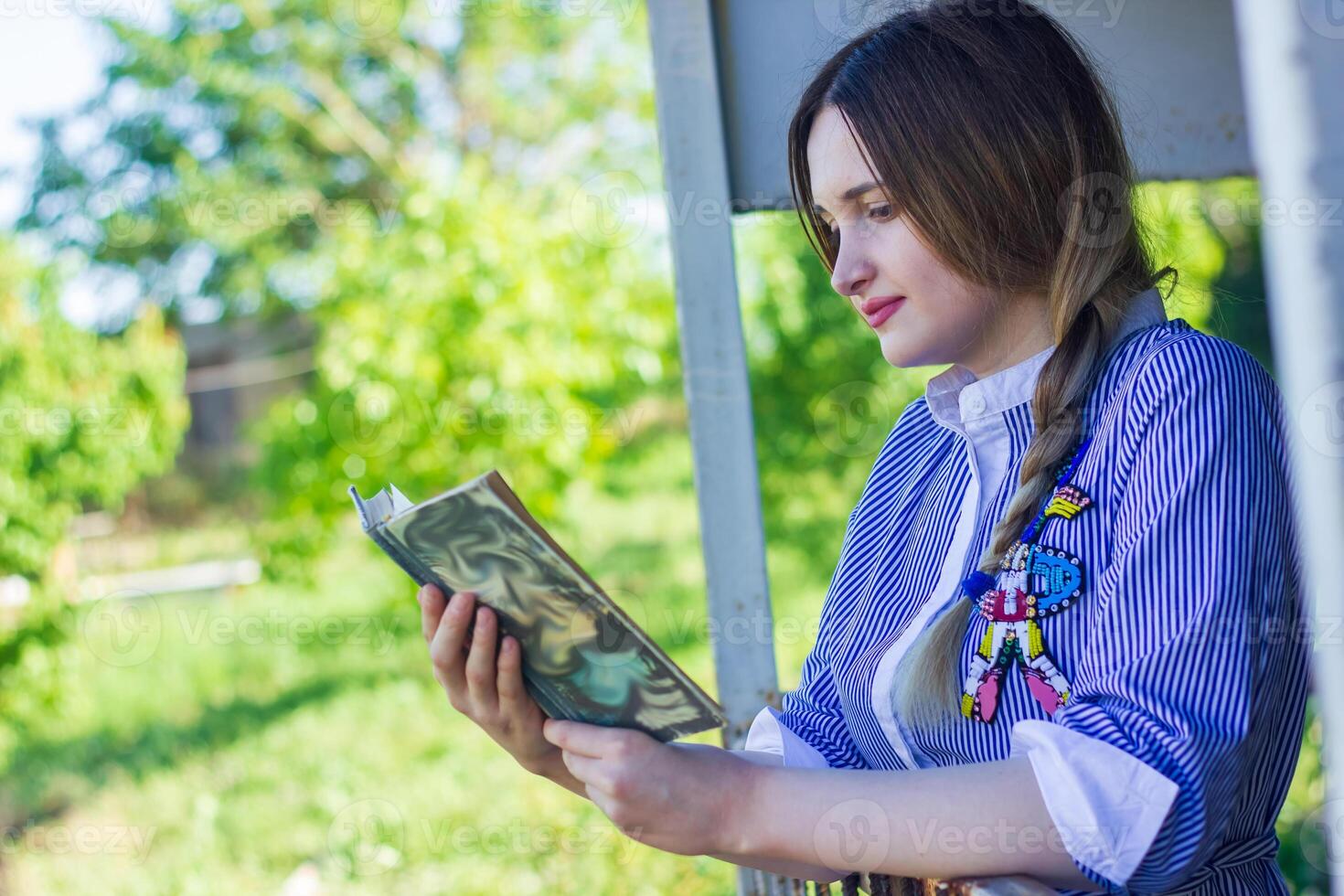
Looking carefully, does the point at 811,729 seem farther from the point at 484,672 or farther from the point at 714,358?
the point at 714,358

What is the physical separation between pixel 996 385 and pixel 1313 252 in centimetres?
73

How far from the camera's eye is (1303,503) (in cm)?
70

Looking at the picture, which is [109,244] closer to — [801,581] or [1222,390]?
[801,581]

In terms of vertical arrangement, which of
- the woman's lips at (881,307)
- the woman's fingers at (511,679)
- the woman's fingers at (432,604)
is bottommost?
the woman's fingers at (511,679)

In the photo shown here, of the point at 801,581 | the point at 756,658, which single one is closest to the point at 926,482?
the point at 756,658

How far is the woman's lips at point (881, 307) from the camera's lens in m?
1.39

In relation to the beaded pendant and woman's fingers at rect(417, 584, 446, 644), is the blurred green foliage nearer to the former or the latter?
woman's fingers at rect(417, 584, 446, 644)

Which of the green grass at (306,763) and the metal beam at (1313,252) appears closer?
the metal beam at (1313,252)

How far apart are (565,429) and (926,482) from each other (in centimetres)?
405

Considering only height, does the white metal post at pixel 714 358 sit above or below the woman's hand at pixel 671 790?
above

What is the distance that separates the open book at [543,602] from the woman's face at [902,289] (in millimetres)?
496

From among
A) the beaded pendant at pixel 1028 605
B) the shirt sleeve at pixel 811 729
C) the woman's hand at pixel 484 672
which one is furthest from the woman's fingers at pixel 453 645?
the beaded pendant at pixel 1028 605

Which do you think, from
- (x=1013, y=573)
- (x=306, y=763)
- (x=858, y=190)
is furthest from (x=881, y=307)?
(x=306, y=763)

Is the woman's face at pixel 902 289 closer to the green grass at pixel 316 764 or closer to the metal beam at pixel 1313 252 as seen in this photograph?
the metal beam at pixel 1313 252
